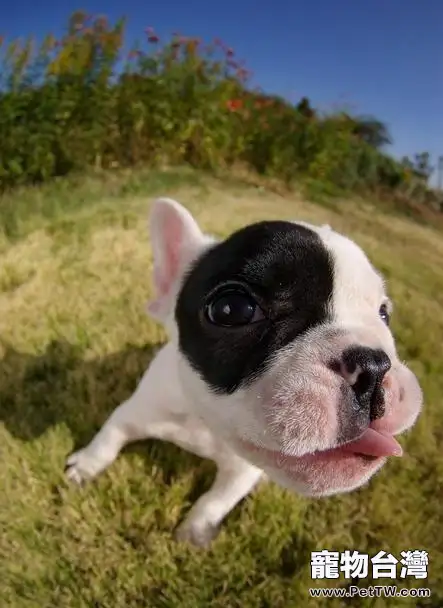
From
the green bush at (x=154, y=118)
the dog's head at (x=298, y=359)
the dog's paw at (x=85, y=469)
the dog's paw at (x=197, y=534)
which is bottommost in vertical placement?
the dog's paw at (x=197, y=534)

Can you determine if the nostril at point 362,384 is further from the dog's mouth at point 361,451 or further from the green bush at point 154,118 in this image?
the green bush at point 154,118

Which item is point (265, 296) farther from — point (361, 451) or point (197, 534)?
point (197, 534)

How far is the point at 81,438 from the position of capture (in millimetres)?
750

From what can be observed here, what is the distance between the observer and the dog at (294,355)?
1.38 ft

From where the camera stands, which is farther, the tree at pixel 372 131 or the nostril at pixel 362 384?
the tree at pixel 372 131

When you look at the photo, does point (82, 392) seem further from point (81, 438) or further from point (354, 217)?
point (354, 217)

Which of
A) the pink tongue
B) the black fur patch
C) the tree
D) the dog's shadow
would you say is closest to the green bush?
the tree

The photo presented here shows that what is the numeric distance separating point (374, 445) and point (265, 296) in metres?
0.14

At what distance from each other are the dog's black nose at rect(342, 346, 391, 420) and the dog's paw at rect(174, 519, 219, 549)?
32cm

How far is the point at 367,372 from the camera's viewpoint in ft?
1.36

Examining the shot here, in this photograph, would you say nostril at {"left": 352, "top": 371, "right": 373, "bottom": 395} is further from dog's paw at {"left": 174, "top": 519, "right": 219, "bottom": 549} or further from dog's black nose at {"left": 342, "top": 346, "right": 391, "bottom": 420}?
dog's paw at {"left": 174, "top": 519, "right": 219, "bottom": 549}

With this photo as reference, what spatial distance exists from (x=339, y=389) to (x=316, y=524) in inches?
13.4

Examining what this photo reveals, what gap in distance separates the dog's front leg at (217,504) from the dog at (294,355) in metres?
0.15

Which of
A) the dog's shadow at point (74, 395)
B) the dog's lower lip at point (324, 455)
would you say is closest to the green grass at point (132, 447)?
the dog's shadow at point (74, 395)
